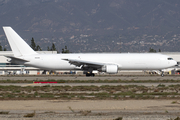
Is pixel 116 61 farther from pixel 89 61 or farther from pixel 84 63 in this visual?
pixel 84 63

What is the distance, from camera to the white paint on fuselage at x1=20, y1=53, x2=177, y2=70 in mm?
47031

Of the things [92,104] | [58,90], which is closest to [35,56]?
[58,90]

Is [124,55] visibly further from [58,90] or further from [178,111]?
[178,111]

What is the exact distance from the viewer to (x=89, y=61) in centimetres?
4788

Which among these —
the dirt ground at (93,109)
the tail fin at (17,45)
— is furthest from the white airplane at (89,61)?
the dirt ground at (93,109)

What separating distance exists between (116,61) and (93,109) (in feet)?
100

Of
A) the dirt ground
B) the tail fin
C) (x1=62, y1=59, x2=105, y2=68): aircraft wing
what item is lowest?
the dirt ground

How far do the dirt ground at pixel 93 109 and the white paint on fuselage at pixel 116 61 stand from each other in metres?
27.3

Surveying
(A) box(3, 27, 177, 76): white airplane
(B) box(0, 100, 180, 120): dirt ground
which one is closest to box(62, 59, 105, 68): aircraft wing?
(A) box(3, 27, 177, 76): white airplane

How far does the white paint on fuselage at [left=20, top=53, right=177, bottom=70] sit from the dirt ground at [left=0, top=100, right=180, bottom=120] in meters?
27.3

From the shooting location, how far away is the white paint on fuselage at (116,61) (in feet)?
154

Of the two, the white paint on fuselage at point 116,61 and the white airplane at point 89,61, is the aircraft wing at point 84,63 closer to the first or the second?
the white airplane at point 89,61

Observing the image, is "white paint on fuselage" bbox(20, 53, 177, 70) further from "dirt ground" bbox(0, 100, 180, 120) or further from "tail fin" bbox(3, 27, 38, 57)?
"dirt ground" bbox(0, 100, 180, 120)

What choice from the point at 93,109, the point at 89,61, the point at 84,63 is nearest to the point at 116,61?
the point at 89,61
